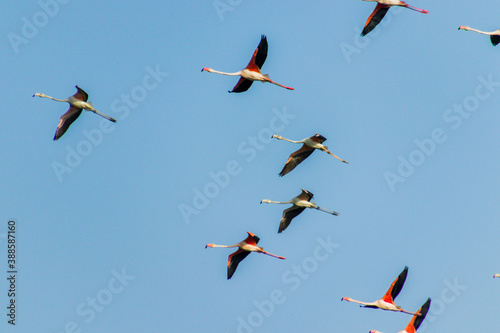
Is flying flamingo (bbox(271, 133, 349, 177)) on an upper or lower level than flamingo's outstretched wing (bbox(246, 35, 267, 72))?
lower

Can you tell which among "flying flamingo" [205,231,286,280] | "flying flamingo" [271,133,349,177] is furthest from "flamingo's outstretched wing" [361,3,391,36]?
"flying flamingo" [205,231,286,280]

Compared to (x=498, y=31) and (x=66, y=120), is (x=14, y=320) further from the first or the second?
(x=498, y=31)

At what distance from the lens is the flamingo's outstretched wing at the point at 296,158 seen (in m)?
38.1

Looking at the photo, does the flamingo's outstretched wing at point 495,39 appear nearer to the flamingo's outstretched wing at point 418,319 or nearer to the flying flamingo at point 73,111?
the flamingo's outstretched wing at point 418,319

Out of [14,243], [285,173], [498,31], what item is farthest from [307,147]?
[14,243]

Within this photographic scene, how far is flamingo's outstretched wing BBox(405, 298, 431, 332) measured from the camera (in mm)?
37406

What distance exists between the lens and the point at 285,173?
1499 inches

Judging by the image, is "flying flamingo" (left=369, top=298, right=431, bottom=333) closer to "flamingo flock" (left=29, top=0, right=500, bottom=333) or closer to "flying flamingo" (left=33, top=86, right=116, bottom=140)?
"flamingo flock" (left=29, top=0, right=500, bottom=333)

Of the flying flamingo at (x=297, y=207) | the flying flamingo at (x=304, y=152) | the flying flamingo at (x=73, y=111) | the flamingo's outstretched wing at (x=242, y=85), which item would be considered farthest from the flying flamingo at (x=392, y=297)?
the flying flamingo at (x=73, y=111)

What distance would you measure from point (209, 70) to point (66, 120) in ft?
17.1

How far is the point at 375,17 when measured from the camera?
37.0 m

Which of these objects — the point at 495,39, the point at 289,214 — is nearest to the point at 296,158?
the point at 289,214

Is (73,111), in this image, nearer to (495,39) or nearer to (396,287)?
(396,287)

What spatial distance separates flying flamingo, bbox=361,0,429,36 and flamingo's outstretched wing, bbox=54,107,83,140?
32.7 ft
